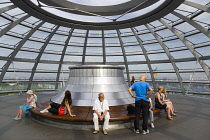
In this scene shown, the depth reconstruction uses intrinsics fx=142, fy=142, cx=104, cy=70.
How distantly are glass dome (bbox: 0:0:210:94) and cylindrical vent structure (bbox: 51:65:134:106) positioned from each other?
470 cm

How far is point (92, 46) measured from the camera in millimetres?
21734

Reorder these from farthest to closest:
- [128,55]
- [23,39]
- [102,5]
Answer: [128,55]
[23,39]
[102,5]

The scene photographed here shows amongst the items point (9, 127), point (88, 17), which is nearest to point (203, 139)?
point (9, 127)

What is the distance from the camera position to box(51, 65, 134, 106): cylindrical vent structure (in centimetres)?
850

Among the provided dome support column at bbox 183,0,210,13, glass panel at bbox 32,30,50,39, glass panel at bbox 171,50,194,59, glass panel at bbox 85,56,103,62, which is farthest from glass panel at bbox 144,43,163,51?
glass panel at bbox 32,30,50,39

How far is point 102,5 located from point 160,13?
172 inches

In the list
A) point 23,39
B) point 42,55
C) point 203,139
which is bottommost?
point 203,139

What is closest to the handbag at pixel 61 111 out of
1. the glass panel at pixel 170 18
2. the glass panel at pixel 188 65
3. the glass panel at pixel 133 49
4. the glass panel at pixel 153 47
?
the glass panel at pixel 170 18

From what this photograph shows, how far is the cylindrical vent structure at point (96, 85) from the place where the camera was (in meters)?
8.50

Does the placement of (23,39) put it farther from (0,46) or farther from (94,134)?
(94,134)

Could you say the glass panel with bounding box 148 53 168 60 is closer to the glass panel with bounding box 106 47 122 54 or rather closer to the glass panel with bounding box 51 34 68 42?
the glass panel with bounding box 106 47 122 54

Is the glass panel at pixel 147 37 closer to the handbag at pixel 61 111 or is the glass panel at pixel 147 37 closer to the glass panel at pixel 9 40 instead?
the glass panel at pixel 9 40

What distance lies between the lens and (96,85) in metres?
9.07

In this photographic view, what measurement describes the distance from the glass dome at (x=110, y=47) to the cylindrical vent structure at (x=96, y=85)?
4.70m
